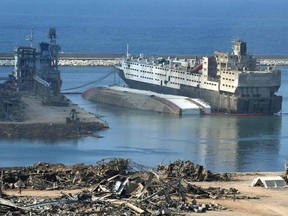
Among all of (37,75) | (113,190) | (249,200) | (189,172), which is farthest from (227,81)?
(113,190)

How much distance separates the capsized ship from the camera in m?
75.1

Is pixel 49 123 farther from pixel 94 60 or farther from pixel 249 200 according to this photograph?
pixel 94 60

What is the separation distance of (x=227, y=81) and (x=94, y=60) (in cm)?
2818

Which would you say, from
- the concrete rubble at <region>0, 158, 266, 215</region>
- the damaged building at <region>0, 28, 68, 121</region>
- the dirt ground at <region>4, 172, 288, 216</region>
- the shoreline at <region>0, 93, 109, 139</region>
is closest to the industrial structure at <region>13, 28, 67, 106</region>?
the damaged building at <region>0, 28, 68, 121</region>

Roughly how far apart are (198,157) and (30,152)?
252 inches

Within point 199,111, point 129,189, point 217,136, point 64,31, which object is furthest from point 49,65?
point 64,31

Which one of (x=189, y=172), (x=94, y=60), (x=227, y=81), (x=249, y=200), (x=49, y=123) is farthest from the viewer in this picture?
(x=94, y=60)

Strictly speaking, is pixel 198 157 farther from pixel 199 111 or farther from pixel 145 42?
pixel 145 42

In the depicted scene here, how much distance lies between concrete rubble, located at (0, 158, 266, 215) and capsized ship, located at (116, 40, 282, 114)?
37613mm

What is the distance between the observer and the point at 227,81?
76875 millimetres

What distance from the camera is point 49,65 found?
78250 millimetres

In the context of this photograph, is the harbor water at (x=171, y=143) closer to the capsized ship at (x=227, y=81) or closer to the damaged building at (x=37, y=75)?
the capsized ship at (x=227, y=81)

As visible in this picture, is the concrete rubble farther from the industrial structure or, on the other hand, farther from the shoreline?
the industrial structure

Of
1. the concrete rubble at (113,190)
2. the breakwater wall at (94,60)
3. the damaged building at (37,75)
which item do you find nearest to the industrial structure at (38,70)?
the damaged building at (37,75)
